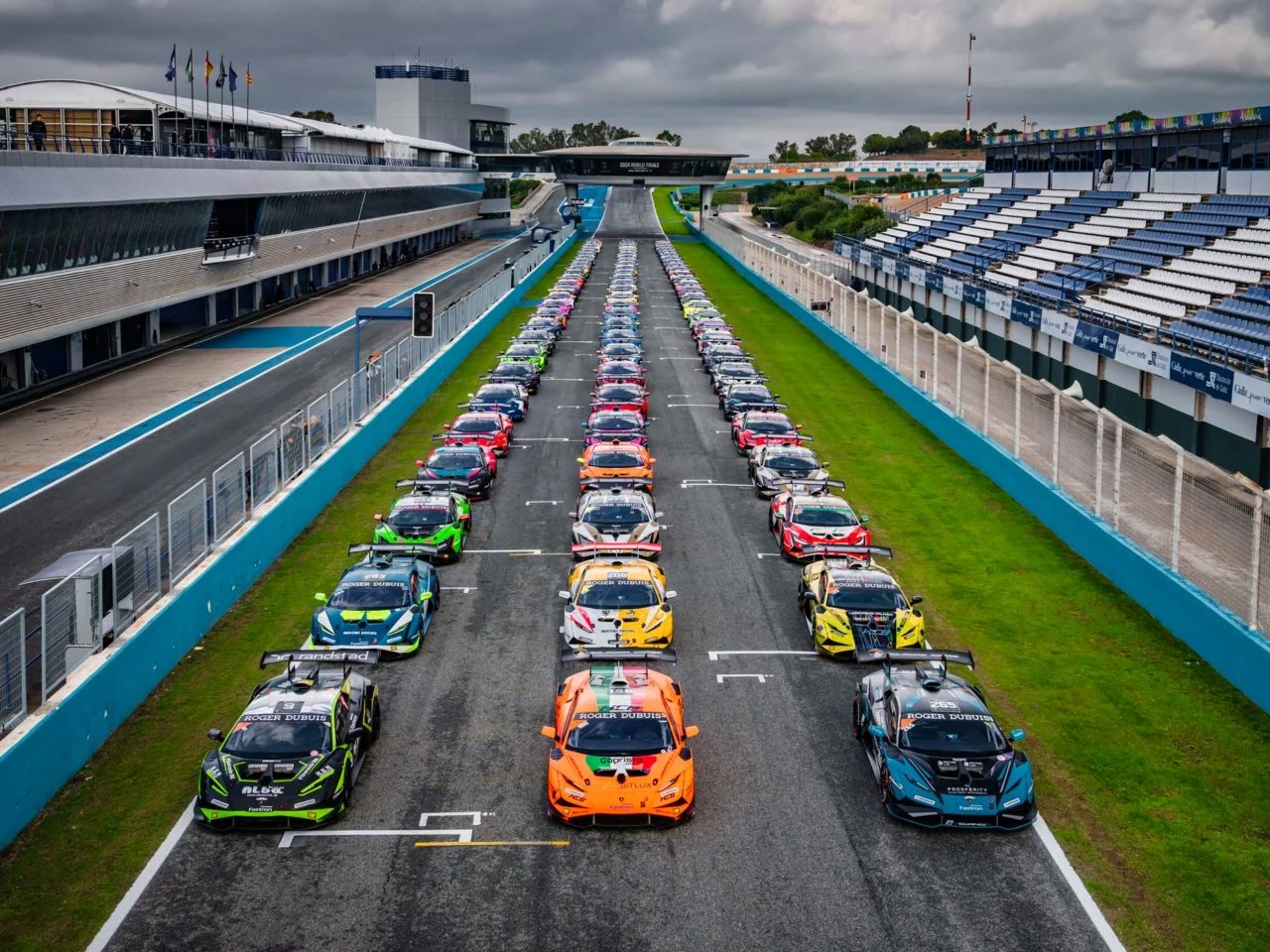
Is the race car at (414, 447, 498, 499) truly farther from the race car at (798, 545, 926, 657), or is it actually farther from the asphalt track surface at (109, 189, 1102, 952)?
the race car at (798, 545, 926, 657)

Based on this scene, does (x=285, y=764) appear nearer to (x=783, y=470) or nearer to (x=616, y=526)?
(x=616, y=526)

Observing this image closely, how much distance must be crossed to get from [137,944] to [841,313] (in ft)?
153

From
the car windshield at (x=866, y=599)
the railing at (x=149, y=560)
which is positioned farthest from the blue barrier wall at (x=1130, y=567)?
the railing at (x=149, y=560)

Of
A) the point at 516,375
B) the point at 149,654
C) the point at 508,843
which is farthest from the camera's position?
the point at 516,375

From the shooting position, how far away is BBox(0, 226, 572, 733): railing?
627 inches

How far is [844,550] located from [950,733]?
8722 millimetres

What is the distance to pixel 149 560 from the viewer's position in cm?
1991

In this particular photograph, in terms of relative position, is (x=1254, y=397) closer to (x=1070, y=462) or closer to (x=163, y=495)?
(x=1070, y=462)

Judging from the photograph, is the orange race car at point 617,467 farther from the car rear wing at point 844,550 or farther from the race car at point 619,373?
the race car at point 619,373

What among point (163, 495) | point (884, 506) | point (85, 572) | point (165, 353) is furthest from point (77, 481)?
point (165, 353)

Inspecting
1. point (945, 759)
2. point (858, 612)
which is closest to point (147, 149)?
point (858, 612)

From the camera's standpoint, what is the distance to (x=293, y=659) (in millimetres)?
17344

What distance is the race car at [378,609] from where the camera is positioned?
66.5ft

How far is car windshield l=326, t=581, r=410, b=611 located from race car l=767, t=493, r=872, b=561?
790 centimetres
